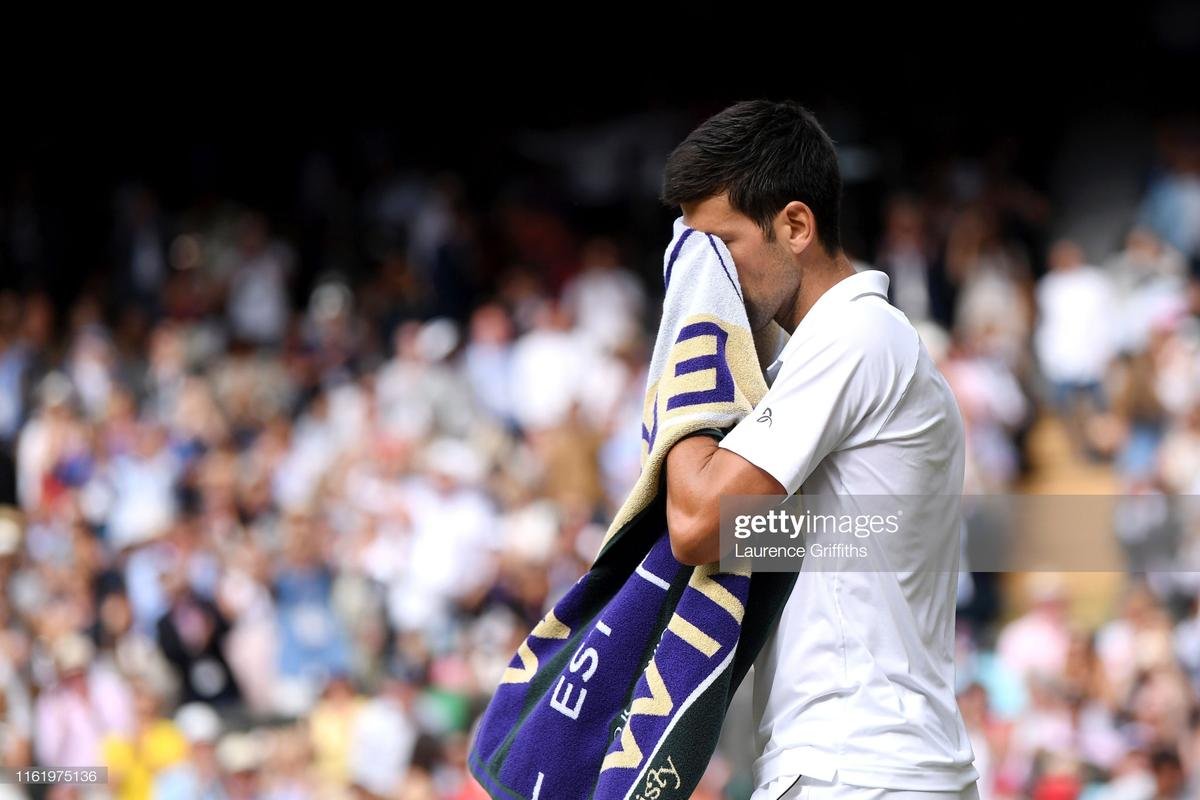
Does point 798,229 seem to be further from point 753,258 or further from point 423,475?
point 423,475

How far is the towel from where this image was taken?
2162 millimetres

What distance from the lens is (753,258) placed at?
2.26m

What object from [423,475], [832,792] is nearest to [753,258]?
[832,792]

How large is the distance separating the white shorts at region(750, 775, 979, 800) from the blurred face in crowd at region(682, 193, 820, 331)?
2.10ft

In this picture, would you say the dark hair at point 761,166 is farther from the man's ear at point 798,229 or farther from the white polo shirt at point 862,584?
the white polo shirt at point 862,584

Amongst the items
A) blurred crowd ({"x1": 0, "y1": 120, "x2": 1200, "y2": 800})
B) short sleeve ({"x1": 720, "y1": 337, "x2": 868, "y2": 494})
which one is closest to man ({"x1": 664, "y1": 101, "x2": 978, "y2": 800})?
short sleeve ({"x1": 720, "y1": 337, "x2": 868, "y2": 494})

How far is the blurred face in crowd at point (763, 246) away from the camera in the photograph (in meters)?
2.25

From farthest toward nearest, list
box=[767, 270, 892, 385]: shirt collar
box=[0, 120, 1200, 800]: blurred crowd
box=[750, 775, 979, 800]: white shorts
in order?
box=[0, 120, 1200, 800]: blurred crowd < box=[767, 270, 892, 385]: shirt collar < box=[750, 775, 979, 800]: white shorts

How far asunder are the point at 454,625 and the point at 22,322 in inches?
202

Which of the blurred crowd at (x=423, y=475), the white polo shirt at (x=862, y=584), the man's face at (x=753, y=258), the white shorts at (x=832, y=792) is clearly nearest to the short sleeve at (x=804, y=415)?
the white polo shirt at (x=862, y=584)

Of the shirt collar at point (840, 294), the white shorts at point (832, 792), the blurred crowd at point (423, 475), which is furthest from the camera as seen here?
→ the blurred crowd at point (423, 475)

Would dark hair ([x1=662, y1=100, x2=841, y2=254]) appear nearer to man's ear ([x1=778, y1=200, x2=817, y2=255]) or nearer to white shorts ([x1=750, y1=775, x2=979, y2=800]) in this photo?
man's ear ([x1=778, y1=200, x2=817, y2=255])

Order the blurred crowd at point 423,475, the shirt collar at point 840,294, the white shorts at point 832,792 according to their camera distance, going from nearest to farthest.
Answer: the white shorts at point 832,792, the shirt collar at point 840,294, the blurred crowd at point 423,475

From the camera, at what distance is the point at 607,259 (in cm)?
1184
